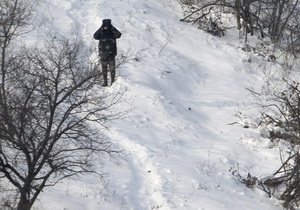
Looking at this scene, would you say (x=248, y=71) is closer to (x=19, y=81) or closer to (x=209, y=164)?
Result: (x=209, y=164)

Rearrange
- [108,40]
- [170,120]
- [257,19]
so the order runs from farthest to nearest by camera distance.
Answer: [257,19]
[108,40]
[170,120]

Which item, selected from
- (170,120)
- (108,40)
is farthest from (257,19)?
(108,40)

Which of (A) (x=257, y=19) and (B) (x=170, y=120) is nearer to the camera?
(B) (x=170, y=120)

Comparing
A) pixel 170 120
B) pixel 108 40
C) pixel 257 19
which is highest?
pixel 257 19

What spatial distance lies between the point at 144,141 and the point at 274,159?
10.4 feet

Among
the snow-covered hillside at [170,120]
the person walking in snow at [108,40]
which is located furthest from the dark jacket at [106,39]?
the snow-covered hillside at [170,120]

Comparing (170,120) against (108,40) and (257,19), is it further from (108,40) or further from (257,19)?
(257,19)

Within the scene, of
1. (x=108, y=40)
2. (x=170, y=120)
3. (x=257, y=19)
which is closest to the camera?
(x=170, y=120)

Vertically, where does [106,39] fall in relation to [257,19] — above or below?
below

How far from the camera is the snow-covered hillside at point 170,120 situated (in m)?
9.02

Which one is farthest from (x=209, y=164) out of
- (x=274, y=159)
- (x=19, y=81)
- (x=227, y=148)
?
(x=19, y=81)

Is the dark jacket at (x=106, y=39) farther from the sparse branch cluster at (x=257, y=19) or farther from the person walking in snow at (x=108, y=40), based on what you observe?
the sparse branch cluster at (x=257, y=19)

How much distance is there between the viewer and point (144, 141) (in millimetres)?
10570

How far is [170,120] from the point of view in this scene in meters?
11.6
